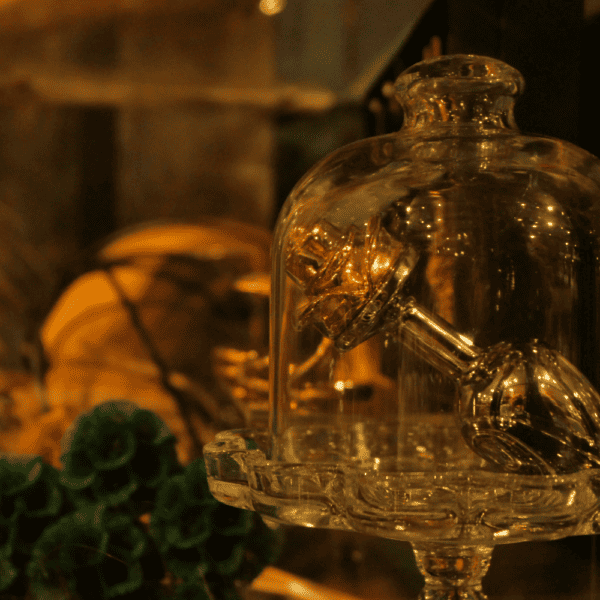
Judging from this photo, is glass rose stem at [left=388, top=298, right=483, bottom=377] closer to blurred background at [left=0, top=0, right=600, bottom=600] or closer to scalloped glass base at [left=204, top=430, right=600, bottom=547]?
scalloped glass base at [left=204, top=430, right=600, bottom=547]

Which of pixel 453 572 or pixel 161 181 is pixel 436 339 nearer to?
pixel 453 572

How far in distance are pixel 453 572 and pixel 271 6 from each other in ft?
2.01

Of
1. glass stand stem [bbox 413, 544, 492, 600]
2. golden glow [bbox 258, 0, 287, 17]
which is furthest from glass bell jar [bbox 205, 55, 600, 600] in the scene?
golden glow [bbox 258, 0, 287, 17]

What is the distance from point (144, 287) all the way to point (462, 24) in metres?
0.37

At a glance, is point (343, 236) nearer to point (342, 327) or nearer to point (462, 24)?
point (342, 327)

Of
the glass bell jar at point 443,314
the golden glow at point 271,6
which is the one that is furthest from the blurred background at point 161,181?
the glass bell jar at point 443,314

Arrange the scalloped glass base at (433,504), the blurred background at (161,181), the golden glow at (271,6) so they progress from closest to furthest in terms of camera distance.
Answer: the scalloped glass base at (433,504) < the blurred background at (161,181) < the golden glow at (271,6)

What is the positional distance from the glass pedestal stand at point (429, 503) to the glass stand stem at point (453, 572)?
0.03 meters

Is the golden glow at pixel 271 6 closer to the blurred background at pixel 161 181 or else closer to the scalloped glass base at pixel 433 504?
the blurred background at pixel 161 181

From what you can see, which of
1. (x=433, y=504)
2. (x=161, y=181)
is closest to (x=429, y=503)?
(x=433, y=504)

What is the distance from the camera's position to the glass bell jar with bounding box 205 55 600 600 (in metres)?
0.25

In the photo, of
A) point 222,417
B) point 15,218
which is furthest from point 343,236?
point 15,218

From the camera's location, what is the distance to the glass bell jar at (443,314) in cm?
25

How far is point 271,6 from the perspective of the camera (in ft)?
2.50
